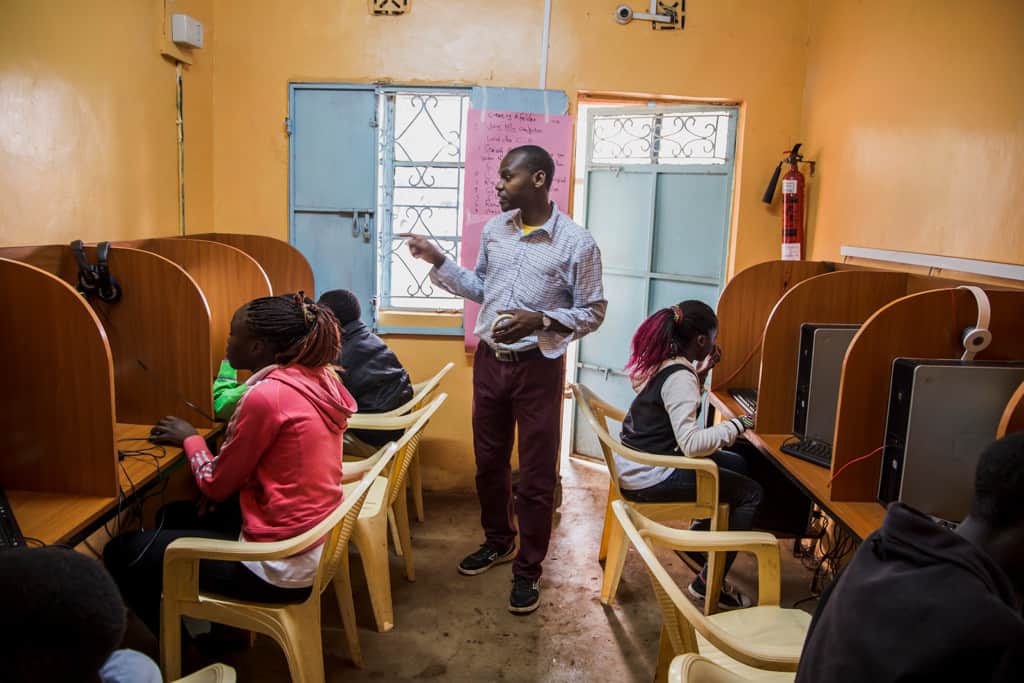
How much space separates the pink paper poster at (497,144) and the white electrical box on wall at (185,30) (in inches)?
44.8

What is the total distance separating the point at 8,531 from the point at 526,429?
4.97 feet

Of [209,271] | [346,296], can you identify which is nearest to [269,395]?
[209,271]

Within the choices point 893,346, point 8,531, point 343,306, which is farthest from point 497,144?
point 8,531

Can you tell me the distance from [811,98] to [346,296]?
214cm

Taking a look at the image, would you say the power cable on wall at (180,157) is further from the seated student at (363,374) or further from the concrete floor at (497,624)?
the concrete floor at (497,624)

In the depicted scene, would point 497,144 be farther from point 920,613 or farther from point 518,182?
point 920,613

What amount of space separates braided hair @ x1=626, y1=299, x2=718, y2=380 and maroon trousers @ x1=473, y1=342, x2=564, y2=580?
1.03 ft

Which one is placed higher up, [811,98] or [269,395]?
[811,98]

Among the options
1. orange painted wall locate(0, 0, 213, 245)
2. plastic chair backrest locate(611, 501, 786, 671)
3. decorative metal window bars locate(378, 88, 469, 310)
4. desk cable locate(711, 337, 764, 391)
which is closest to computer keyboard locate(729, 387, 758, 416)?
desk cable locate(711, 337, 764, 391)

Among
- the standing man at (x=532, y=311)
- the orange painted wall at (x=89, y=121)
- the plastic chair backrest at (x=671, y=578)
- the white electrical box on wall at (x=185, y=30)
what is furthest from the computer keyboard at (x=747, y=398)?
the white electrical box on wall at (x=185, y=30)

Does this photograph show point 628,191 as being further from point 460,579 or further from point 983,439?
point 983,439

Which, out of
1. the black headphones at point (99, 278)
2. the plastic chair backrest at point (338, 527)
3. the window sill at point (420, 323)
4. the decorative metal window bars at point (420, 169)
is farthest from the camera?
the window sill at point (420, 323)

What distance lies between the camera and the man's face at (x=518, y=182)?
2516 mm

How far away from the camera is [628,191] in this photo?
3822 millimetres
